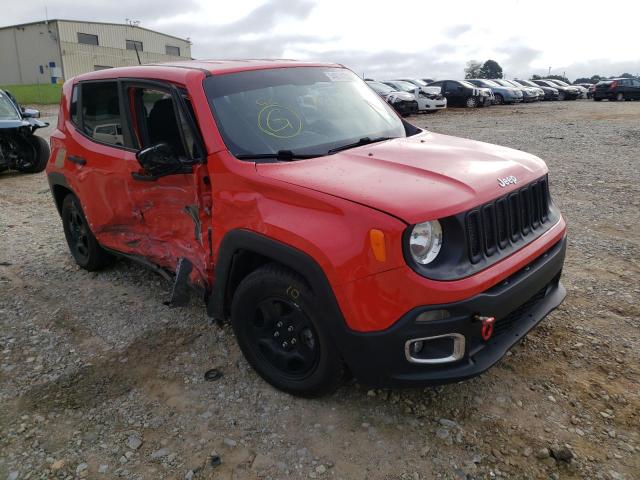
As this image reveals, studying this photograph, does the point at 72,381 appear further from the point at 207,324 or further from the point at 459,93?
the point at 459,93

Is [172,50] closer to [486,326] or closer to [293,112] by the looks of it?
[293,112]

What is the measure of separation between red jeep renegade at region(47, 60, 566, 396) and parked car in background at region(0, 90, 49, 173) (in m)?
6.88

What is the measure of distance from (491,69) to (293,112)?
94551mm

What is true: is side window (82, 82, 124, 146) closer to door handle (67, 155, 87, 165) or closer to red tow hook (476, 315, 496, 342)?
door handle (67, 155, 87, 165)

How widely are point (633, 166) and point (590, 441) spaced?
7692 mm

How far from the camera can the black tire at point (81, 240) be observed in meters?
4.58

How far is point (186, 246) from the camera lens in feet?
11.2

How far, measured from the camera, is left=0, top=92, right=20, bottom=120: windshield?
9.69 meters

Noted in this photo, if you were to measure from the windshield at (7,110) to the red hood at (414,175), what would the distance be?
9203 mm

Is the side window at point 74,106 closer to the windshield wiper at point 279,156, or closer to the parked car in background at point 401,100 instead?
the windshield wiper at point 279,156

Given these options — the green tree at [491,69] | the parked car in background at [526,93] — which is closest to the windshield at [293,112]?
the parked car in background at [526,93]

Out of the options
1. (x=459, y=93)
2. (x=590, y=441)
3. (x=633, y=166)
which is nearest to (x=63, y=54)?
(x=459, y=93)

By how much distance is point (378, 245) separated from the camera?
2215 millimetres

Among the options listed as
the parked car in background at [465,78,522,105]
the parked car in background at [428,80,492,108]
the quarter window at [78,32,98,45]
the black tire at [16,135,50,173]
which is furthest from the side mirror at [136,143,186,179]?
the quarter window at [78,32,98,45]
